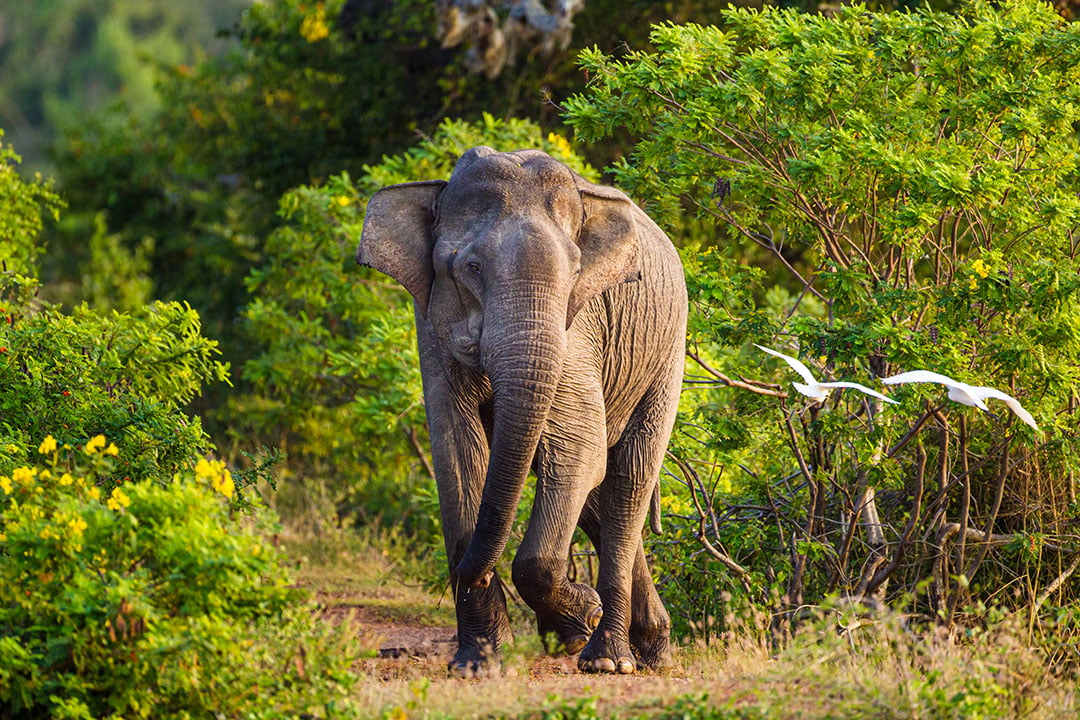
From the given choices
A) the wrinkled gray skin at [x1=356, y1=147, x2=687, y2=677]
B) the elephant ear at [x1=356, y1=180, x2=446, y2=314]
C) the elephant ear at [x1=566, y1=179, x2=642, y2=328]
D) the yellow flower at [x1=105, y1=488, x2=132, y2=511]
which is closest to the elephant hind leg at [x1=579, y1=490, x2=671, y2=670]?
the wrinkled gray skin at [x1=356, y1=147, x2=687, y2=677]

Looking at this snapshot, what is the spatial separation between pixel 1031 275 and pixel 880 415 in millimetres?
1295

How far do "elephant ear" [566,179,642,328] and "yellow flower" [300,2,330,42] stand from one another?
45.6ft

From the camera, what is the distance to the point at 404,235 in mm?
8562

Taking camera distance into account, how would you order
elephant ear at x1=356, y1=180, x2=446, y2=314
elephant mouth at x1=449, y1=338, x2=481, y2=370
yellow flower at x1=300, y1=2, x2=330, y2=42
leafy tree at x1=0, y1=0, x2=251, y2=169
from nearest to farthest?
elephant mouth at x1=449, y1=338, x2=481, y2=370 → elephant ear at x1=356, y1=180, x2=446, y2=314 → yellow flower at x1=300, y1=2, x2=330, y2=42 → leafy tree at x1=0, y1=0, x2=251, y2=169

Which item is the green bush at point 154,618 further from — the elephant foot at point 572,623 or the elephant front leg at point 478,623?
the elephant foot at point 572,623

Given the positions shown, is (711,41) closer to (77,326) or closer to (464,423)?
(464,423)

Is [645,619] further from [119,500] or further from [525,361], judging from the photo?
[119,500]

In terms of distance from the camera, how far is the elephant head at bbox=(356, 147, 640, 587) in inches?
308

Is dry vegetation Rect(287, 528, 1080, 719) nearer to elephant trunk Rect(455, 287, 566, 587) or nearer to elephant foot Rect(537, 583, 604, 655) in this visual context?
elephant foot Rect(537, 583, 604, 655)

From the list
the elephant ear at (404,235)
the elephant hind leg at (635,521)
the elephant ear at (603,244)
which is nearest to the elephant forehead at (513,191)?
the elephant ear at (603,244)

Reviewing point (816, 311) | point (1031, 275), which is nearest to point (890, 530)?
point (1031, 275)

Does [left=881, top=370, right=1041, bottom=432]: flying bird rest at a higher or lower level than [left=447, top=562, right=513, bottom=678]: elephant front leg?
higher

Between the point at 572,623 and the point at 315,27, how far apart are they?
14.4 meters

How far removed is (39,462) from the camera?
9.13m
